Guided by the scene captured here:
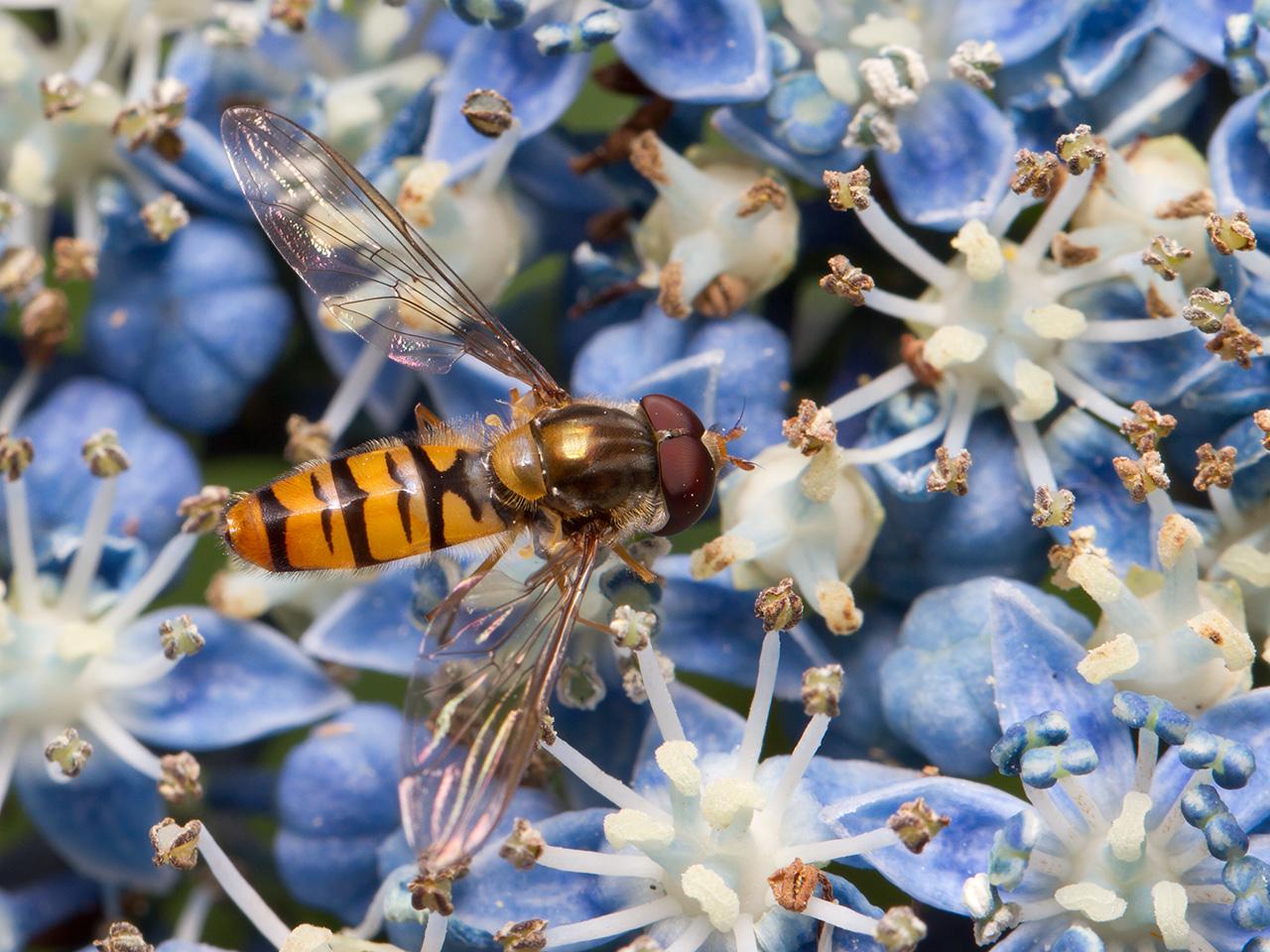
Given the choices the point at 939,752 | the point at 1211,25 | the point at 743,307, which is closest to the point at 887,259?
the point at 743,307

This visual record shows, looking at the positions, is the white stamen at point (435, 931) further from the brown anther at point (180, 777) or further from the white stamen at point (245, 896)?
the brown anther at point (180, 777)

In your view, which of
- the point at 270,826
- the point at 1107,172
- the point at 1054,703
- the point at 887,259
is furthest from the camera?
the point at 270,826

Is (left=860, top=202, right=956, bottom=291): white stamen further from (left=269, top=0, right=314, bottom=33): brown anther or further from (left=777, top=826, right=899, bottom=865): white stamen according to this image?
(left=269, top=0, right=314, bottom=33): brown anther

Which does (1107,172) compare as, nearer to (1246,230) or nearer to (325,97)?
(1246,230)

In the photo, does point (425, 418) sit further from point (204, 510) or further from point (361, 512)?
point (204, 510)

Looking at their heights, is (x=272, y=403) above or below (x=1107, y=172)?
below

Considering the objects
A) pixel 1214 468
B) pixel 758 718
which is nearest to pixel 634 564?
pixel 758 718
